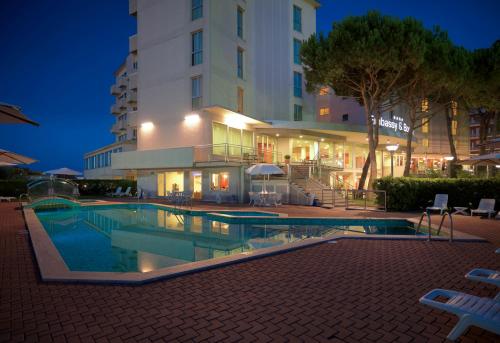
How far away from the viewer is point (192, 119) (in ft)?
74.5

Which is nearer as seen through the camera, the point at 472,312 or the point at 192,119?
the point at 472,312

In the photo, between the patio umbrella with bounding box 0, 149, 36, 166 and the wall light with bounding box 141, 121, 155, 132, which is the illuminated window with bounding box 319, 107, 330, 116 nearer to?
the wall light with bounding box 141, 121, 155, 132

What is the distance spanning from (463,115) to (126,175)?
43360 millimetres

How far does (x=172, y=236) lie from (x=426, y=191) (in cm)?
1213

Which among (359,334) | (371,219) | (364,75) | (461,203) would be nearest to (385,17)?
(364,75)

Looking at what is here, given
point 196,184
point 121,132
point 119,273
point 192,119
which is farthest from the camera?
point 121,132

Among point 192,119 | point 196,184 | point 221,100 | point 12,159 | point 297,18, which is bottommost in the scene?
point 196,184

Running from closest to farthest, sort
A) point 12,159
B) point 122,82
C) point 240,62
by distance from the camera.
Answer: point 12,159, point 240,62, point 122,82

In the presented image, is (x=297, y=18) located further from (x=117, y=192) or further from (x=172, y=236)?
(x=172, y=236)

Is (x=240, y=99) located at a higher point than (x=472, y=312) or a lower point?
higher

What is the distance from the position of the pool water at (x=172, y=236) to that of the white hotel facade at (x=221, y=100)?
761cm

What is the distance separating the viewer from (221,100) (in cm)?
2292

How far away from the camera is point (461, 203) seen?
A: 15.2 metres

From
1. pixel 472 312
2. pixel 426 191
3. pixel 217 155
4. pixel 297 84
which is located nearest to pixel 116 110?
pixel 297 84
